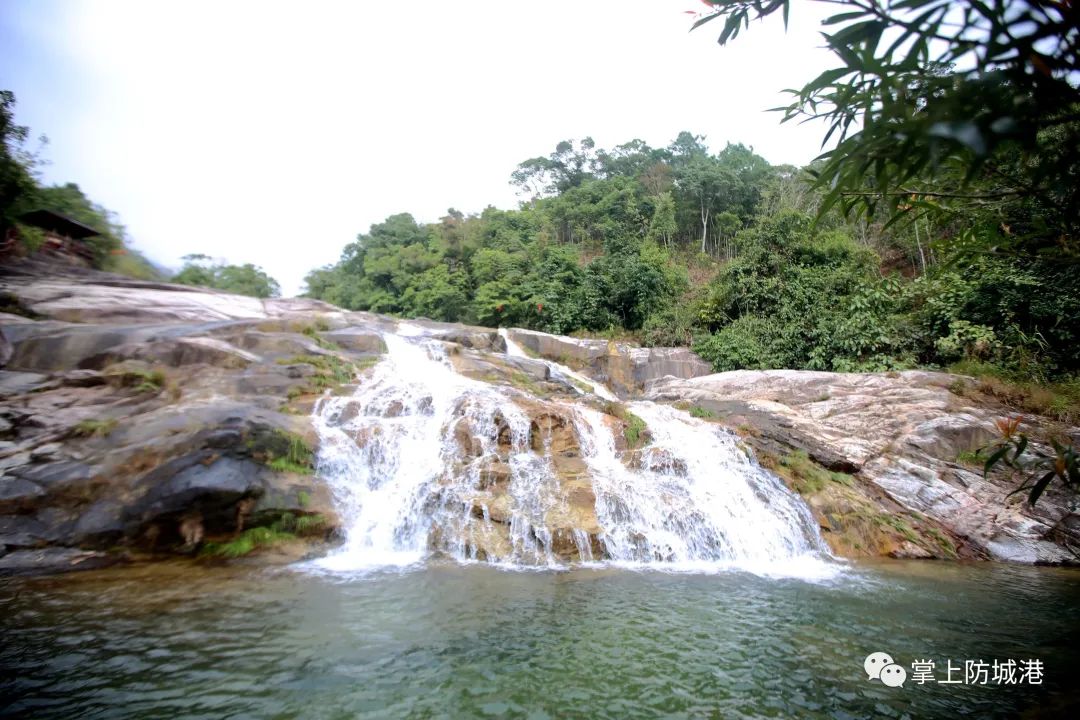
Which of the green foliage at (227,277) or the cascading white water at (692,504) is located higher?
the green foliage at (227,277)

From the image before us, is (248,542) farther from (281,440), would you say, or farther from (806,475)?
(806,475)

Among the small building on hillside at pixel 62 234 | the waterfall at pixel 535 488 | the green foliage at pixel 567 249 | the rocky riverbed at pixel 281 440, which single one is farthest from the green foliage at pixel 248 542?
the green foliage at pixel 567 249

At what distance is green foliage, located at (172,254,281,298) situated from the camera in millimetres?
30252

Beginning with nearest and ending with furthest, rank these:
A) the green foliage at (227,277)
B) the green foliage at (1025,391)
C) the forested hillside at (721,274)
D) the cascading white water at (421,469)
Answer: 1. the cascading white water at (421,469)
2. the green foliage at (1025,391)
3. the forested hillside at (721,274)
4. the green foliage at (227,277)

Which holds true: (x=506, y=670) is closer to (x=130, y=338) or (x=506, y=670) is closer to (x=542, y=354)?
(x=130, y=338)

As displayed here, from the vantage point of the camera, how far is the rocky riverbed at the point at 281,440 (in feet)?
21.5

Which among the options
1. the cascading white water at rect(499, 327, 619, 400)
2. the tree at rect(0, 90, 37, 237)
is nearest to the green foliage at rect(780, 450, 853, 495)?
the cascading white water at rect(499, 327, 619, 400)

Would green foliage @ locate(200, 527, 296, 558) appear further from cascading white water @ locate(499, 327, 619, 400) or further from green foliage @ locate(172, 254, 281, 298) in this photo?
green foliage @ locate(172, 254, 281, 298)

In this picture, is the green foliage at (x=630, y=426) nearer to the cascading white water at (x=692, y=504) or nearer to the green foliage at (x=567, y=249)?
the cascading white water at (x=692, y=504)

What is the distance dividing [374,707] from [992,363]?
14.6m

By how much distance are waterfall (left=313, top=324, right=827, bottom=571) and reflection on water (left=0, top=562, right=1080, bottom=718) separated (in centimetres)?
84

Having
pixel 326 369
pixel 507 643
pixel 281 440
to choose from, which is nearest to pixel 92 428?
pixel 281 440

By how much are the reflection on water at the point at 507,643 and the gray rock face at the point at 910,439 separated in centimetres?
209

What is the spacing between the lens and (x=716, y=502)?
8.41 meters
